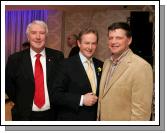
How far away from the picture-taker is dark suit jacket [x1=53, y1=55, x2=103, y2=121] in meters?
1.84

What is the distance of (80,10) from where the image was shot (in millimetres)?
1849

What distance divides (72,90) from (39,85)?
247mm

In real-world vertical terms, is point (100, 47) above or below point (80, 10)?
below

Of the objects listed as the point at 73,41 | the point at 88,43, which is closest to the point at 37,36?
the point at 73,41

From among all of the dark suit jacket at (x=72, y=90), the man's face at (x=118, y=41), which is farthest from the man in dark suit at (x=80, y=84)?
the man's face at (x=118, y=41)

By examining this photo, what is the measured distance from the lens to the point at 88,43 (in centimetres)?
184

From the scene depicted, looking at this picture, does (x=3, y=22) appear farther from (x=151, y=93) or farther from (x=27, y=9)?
(x=151, y=93)

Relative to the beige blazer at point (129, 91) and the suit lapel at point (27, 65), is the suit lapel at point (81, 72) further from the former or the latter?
the suit lapel at point (27, 65)

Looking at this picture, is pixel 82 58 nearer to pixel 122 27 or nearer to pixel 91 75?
pixel 91 75

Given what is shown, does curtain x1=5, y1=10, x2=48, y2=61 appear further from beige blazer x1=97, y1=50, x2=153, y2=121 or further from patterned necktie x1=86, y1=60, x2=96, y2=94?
beige blazer x1=97, y1=50, x2=153, y2=121

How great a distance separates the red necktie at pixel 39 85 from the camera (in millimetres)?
1893

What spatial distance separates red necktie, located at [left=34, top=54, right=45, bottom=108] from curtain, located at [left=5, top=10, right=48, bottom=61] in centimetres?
18

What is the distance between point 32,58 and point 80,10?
1.57 feet

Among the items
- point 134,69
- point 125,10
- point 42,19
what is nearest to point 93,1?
point 125,10
